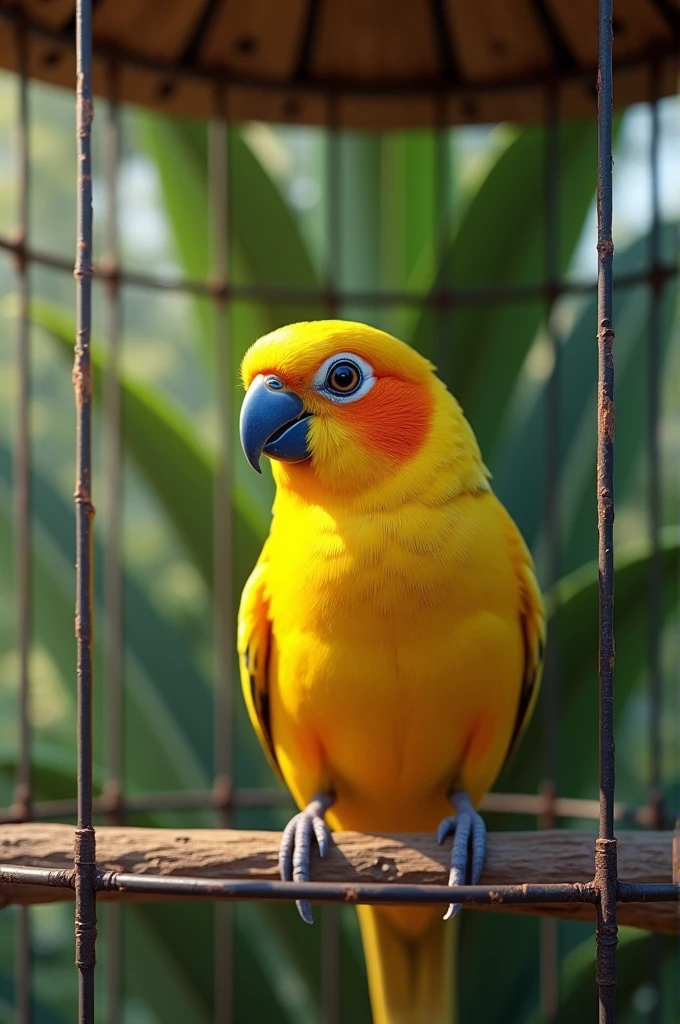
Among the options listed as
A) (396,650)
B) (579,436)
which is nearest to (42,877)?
(396,650)

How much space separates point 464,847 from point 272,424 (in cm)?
48

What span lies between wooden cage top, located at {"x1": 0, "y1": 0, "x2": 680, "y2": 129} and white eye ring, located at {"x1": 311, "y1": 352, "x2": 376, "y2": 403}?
776mm

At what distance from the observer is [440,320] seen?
2.01 metres

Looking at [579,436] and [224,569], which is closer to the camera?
[224,569]

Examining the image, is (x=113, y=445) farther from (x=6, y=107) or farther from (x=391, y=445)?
(x=6, y=107)

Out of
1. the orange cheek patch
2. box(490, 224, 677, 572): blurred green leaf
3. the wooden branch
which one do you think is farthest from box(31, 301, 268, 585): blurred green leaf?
the wooden branch

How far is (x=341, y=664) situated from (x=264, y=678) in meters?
0.16

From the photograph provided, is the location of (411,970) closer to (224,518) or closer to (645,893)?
(645,893)

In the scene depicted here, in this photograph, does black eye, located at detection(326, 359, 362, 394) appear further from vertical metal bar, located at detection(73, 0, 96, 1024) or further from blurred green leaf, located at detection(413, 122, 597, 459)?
blurred green leaf, located at detection(413, 122, 597, 459)

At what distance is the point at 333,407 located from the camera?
3.95 feet

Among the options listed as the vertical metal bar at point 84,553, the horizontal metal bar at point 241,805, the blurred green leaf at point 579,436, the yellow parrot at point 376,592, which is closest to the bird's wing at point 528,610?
the yellow parrot at point 376,592

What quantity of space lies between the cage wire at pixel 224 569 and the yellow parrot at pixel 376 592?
253mm

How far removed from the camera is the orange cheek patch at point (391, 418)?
122 cm

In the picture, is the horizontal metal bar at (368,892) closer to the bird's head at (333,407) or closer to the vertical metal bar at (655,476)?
the bird's head at (333,407)
